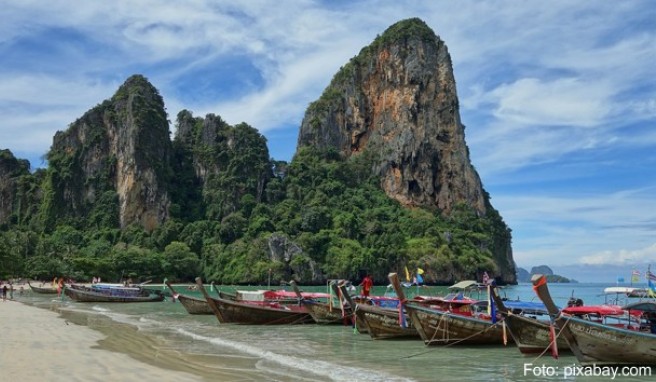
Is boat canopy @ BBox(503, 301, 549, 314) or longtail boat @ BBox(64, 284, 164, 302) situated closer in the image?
boat canopy @ BBox(503, 301, 549, 314)

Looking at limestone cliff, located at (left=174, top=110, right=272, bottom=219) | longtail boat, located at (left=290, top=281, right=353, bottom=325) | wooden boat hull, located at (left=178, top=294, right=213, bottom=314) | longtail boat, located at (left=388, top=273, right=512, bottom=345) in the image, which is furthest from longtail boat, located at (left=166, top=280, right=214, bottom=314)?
limestone cliff, located at (left=174, top=110, right=272, bottom=219)

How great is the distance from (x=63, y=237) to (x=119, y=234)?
853cm

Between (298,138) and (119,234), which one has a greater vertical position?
(298,138)

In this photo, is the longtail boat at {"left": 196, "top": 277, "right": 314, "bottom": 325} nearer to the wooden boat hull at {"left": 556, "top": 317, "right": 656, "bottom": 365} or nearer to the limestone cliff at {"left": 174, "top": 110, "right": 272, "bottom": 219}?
the wooden boat hull at {"left": 556, "top": 317, "right": 656, "bottom": 365}

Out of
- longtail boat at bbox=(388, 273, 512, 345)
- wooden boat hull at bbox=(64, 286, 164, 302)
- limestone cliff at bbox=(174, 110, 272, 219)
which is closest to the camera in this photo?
longtail boat at bbox=(388, 273, 512, 345)

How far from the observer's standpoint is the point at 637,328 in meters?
15.9

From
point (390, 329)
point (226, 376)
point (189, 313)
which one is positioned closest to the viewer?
point (226, 376)

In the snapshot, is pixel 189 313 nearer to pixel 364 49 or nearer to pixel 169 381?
pixel 169 381

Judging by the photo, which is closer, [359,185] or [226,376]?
[226,376]

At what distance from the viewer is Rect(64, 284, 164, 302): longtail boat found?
43062 mm

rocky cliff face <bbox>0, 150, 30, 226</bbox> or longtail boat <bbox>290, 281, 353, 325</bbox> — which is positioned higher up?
rocky cliff face <bbox>0, 150, 30, 226</bbox>

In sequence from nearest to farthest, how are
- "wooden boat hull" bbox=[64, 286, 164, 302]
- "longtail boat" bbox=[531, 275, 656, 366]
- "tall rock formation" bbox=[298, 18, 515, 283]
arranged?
"longtail boat" bbox=[531, 275, 656, 366] < "wooden boat hull" bbox=[64, 286, 164, 302] < "tall rock formation" bbox=[298, 18, 515, 283]

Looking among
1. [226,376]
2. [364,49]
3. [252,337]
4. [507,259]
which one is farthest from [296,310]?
[364,49]

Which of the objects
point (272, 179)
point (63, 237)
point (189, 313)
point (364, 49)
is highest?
point (364, 49)
